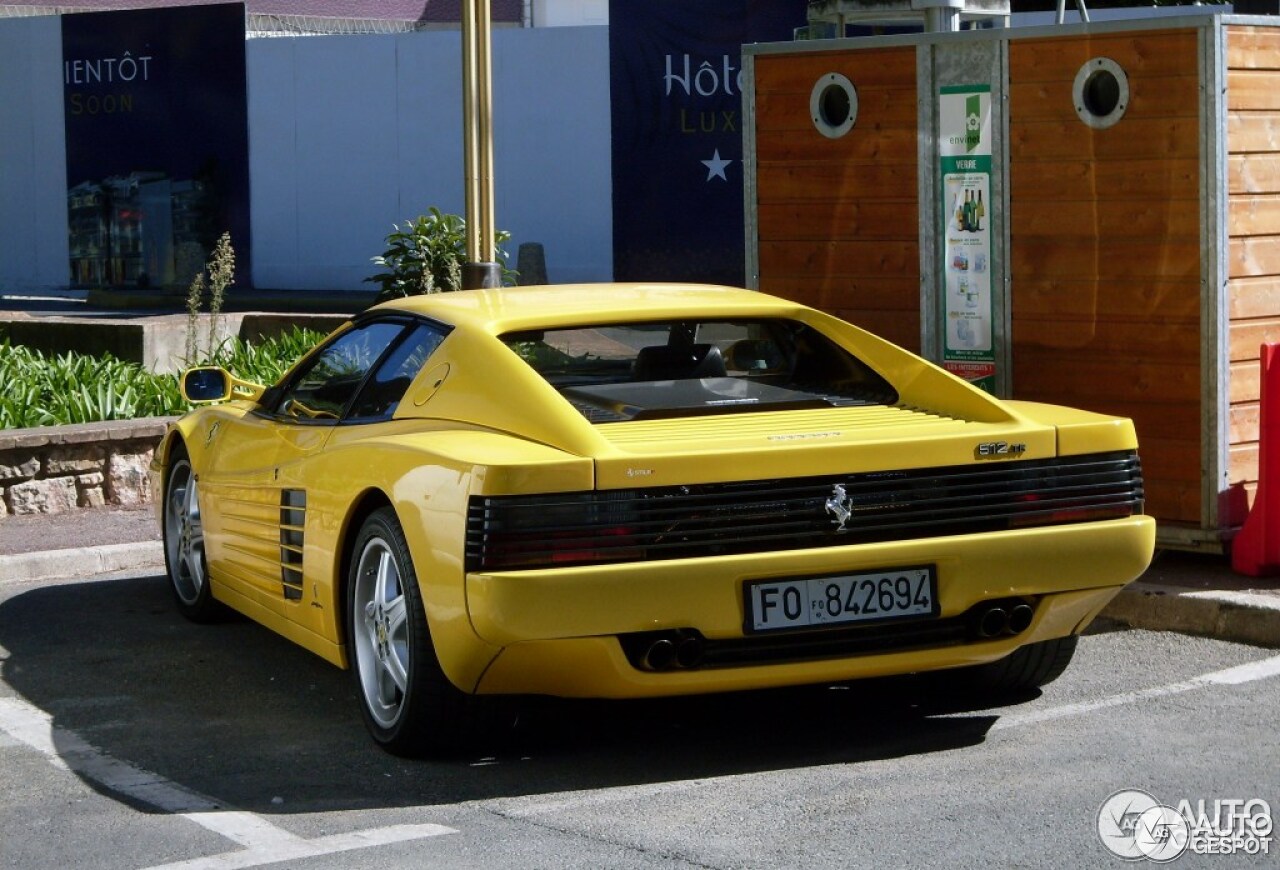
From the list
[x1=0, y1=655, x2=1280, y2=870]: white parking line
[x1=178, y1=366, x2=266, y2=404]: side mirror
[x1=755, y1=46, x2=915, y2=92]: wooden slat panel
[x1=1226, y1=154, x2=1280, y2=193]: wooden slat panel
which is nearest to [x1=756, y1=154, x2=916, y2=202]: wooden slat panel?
[x1=755, y1=46, x2=915, y2=92]: wooden slat panel

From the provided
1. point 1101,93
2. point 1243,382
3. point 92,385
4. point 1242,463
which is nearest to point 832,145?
point 1101,93

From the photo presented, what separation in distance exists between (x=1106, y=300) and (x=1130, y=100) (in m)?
0.82

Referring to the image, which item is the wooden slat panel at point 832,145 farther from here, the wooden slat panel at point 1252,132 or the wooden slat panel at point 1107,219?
the wooden slat panel at point 1252,132

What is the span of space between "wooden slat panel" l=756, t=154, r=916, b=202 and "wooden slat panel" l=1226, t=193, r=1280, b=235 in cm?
158

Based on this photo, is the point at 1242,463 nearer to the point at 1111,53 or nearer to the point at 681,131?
the point at 1111,53

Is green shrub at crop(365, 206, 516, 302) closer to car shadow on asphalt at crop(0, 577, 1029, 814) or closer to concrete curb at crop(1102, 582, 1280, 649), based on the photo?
car shadow on asphalt at crop(0, 577, 1029, 814)

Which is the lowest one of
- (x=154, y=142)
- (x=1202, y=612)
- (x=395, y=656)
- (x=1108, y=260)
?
(x=1202, y=612)

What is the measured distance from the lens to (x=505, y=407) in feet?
18.8

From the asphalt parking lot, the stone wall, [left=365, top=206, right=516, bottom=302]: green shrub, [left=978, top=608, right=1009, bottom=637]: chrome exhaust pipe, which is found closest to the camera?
the asphalt parking lot

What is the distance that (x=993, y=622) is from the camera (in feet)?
18.8

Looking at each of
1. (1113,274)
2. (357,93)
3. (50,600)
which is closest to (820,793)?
(1113,274)

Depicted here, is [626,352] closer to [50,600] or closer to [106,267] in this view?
[50,600]

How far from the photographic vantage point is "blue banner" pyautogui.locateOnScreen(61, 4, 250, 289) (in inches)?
1178

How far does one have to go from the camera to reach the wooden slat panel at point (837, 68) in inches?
362
